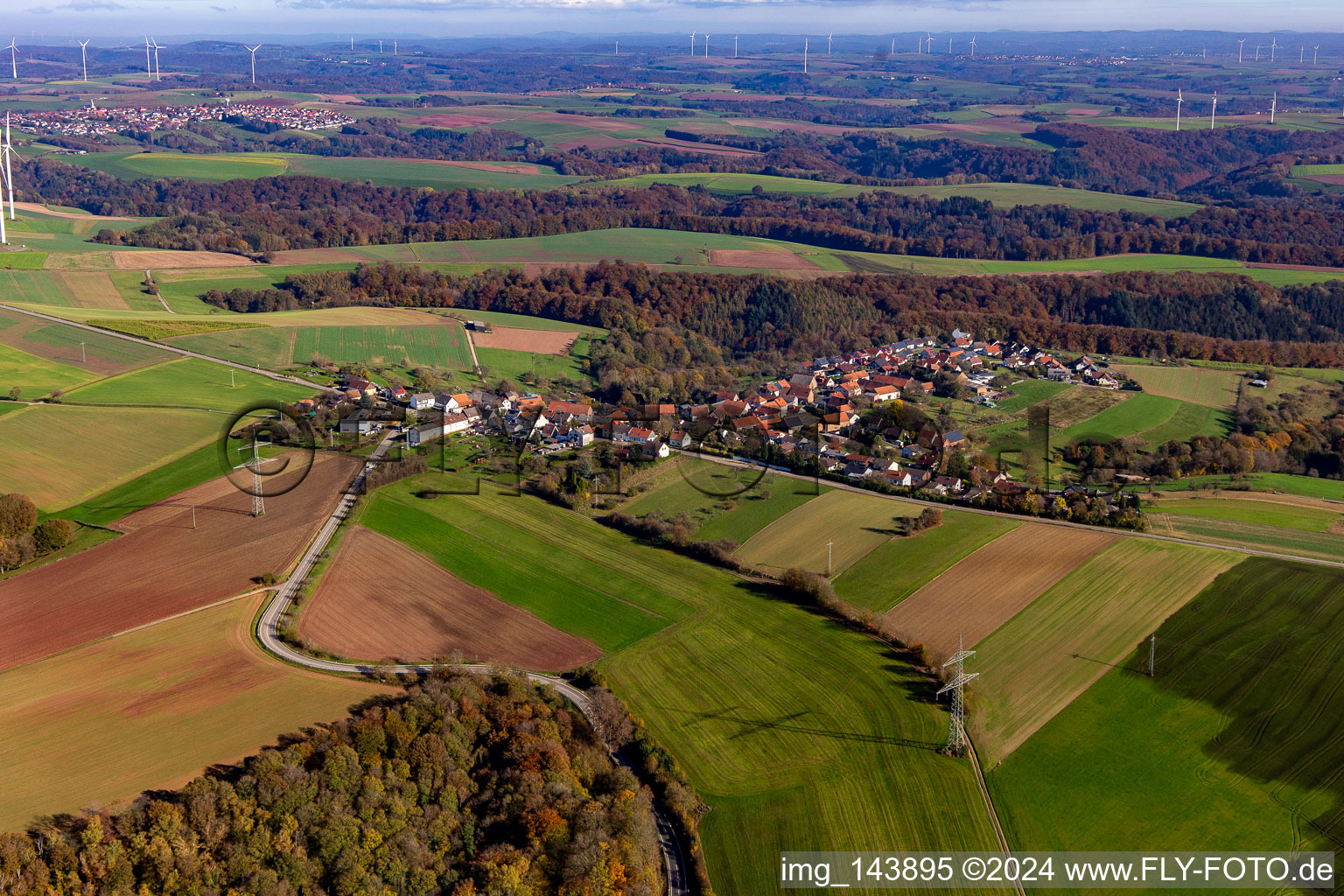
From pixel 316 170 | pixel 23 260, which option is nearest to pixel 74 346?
pixel 23 260

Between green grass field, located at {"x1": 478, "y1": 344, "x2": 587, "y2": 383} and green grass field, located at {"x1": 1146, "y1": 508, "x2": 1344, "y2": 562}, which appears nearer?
green grass field, located at {"x1": 1146, "y1": 508, "x2": 1344, "y2": 562}

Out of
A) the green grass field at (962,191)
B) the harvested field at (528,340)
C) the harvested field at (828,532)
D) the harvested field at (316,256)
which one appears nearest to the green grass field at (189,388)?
the harvested field at (528,340)

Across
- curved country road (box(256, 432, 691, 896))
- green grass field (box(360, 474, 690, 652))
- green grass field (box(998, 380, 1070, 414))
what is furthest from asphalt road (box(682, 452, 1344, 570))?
curved country road (box(256, 432, 691, 896))

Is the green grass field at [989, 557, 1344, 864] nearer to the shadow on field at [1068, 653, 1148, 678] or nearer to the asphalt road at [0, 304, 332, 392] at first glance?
the shadow on field at [1068, 653, 1148, 678]

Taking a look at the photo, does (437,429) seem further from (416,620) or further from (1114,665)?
A: (1114,665)

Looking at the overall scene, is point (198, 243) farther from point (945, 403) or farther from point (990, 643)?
point (990, 643)

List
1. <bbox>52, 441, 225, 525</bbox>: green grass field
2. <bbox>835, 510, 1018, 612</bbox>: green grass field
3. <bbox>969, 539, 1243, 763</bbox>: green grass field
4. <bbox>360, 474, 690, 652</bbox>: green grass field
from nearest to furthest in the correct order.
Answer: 1. <bbox>969, 539, 1243, 763</bbox>: green grass field
2. <bbox>360, 474, 690, 652</bbox>: green grass field
3. <bbox>835, 510, 1018, 612</bbox>: green grass field
4. <bbox>52, 441, 225, 525</bbox>: green grass field

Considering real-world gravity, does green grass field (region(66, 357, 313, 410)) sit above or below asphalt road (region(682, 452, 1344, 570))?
above
